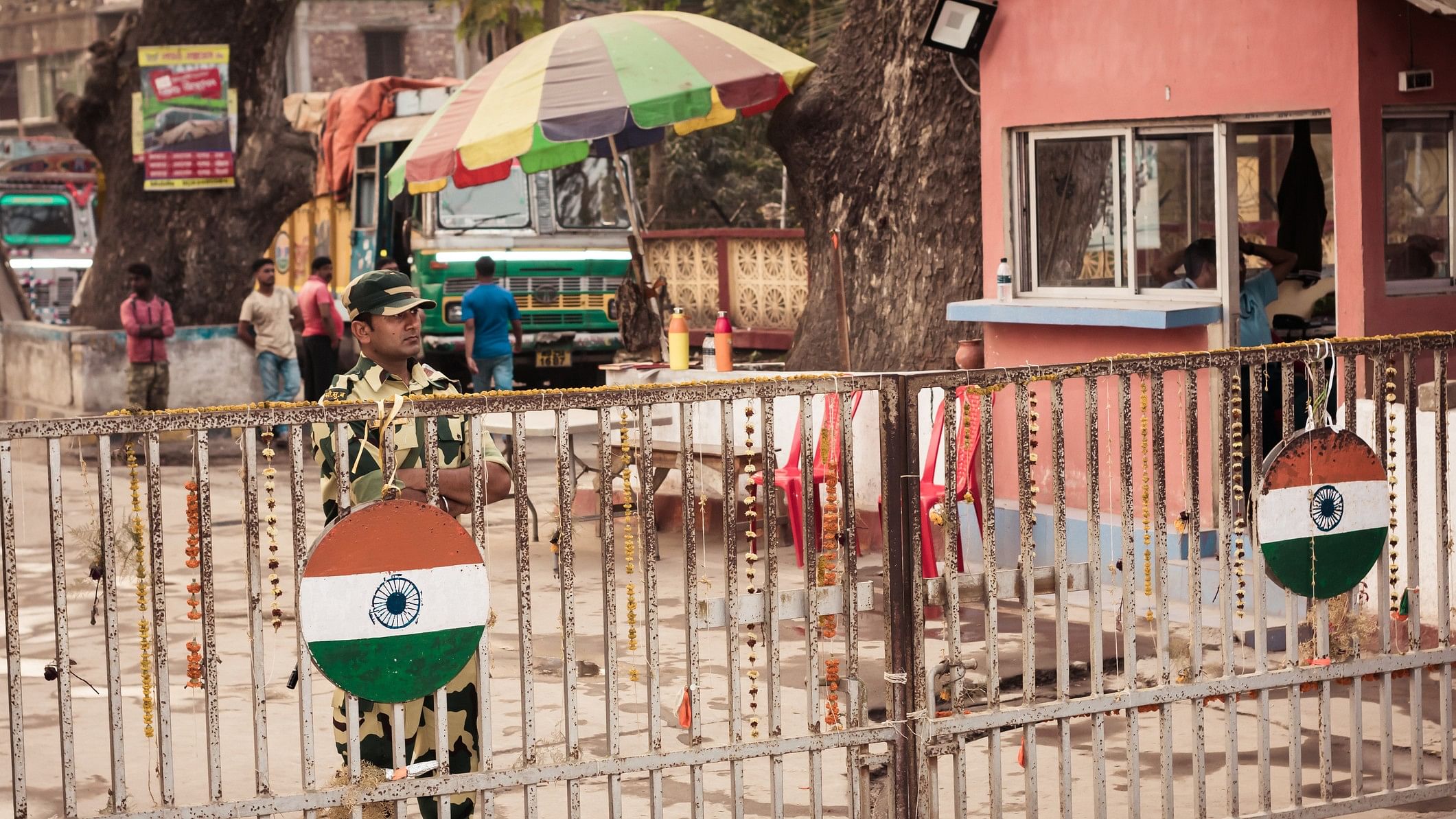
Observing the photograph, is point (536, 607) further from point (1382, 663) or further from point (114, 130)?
point (114, 130)

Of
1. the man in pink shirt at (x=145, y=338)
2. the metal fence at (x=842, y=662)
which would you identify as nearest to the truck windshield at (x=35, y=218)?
the man in pink shirt at (x=145, y=338)

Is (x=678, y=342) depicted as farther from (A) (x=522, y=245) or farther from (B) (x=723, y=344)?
(A) (x=522, y=245)

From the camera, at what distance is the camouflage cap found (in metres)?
4.89

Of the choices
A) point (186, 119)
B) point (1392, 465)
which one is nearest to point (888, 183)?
point (1392, 465)

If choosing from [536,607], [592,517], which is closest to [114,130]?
[592,517]

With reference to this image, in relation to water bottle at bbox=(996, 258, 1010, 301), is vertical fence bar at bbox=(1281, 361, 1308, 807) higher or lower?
lower

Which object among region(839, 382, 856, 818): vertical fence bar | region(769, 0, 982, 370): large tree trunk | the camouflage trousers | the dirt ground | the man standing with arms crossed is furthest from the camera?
the man standing with arms crossed

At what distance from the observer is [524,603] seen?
14.7ft

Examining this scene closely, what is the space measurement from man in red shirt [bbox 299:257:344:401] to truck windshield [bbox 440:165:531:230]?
2.23m

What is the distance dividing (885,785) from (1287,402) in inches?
63.7

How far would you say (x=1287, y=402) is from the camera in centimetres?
532

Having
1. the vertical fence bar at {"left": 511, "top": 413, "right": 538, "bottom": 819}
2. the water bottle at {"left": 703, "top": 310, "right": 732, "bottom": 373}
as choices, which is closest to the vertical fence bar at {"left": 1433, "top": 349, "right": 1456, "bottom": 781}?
the vertical fence bar at {"left": 511, "top": 413, "right": 538, "bottom": 819}

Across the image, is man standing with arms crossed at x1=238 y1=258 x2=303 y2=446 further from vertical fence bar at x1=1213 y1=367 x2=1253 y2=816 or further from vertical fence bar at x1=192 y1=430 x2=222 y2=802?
vertical fence bar at x1=192 y1=430 x2=222 y2=802

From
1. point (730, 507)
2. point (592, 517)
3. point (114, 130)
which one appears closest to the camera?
point (730, 507)
